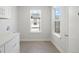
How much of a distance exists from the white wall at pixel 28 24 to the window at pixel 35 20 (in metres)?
0.14

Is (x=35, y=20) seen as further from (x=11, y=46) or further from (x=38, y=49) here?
(x=11, y=46)

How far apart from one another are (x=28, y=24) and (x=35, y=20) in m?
0.38

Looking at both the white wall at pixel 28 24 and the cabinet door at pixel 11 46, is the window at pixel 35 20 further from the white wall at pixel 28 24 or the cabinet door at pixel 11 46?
the cabinet door at pixel 11 46

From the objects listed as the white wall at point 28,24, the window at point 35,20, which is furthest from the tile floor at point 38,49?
the window at point 35,20

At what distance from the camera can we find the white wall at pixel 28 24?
5473mm

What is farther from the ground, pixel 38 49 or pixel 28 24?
pixel 28 24

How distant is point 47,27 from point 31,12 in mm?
1048

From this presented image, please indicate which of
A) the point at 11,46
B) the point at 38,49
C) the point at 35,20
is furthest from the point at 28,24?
the point at 11,46

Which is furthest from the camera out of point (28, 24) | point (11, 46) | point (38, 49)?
point (28, 24)

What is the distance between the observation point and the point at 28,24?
18.6ft

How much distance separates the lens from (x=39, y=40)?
5598 mm
